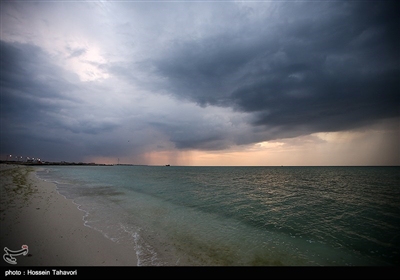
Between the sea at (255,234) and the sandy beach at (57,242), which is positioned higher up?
the sandy beach at (57,242)

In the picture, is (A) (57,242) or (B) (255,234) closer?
(A) (57,242)

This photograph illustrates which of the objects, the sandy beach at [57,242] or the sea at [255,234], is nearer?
the sandy beach at [57,242]

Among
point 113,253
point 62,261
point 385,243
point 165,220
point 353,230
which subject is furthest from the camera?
point 165,220

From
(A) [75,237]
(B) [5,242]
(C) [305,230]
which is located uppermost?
(B) [5,242]

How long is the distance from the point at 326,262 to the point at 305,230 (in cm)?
493

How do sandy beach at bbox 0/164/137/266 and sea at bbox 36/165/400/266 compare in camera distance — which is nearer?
sandy beach at bbox 0/164/137/266

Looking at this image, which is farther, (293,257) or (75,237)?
(75,237)

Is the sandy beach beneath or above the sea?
above

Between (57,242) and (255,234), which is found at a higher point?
(57,242)
